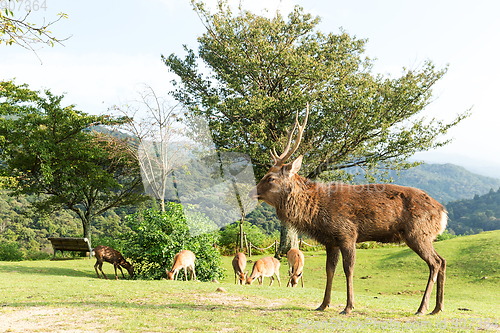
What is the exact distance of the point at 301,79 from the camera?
18453 millimetres

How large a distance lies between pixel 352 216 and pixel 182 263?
6.55 m

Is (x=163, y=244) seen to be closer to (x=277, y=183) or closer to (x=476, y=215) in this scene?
(x=277, y=183)

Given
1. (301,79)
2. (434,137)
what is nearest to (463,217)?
(434,137)

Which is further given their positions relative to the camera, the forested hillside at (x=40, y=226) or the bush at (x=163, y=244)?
the forested hillside at (x=40, y=226)

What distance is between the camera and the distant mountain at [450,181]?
96.2m

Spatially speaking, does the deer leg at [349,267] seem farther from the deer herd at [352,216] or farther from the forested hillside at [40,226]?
the forested hillside at [40,226]

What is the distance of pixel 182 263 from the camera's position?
33.7 ft

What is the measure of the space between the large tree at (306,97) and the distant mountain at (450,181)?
80.3m

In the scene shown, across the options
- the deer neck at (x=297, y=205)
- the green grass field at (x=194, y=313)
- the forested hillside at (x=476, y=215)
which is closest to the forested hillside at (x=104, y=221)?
the forested hillside at (x=476, y=215)

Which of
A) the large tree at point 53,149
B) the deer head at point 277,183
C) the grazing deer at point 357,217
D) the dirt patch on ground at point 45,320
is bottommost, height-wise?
the dirt patch on ground at point 45,320

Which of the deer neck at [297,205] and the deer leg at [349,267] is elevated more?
the deer neck at [297,205]

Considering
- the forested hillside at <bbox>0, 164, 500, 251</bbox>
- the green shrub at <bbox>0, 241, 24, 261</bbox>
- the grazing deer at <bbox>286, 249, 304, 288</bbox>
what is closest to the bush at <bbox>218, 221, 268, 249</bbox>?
the forested hillside at <bbox>0, 164, 500, 251</bbox>

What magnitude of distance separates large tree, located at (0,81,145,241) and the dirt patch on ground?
15028mm

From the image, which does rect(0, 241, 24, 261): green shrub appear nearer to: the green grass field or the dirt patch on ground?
the green grass field
